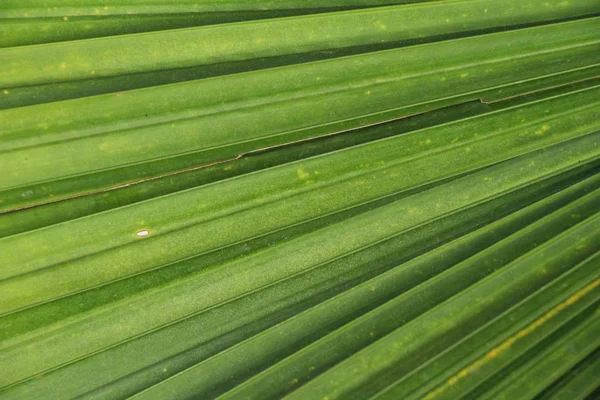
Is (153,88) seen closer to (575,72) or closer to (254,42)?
(254,42)

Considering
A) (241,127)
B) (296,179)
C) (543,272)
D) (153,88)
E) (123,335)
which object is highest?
(153,88)

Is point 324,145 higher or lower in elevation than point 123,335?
higher

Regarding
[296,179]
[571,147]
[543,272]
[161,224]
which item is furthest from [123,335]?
[571,147]

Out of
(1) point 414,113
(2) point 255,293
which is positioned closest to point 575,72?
(1) point 414,113

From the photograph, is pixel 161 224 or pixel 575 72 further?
pixel 575 72

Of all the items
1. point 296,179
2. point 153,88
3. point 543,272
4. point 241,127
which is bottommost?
point 543,272

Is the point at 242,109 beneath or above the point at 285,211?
above

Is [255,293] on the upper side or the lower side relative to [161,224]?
lower

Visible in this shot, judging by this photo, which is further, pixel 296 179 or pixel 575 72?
pixel 575 72

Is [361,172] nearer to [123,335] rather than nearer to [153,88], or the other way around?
[153,88]
